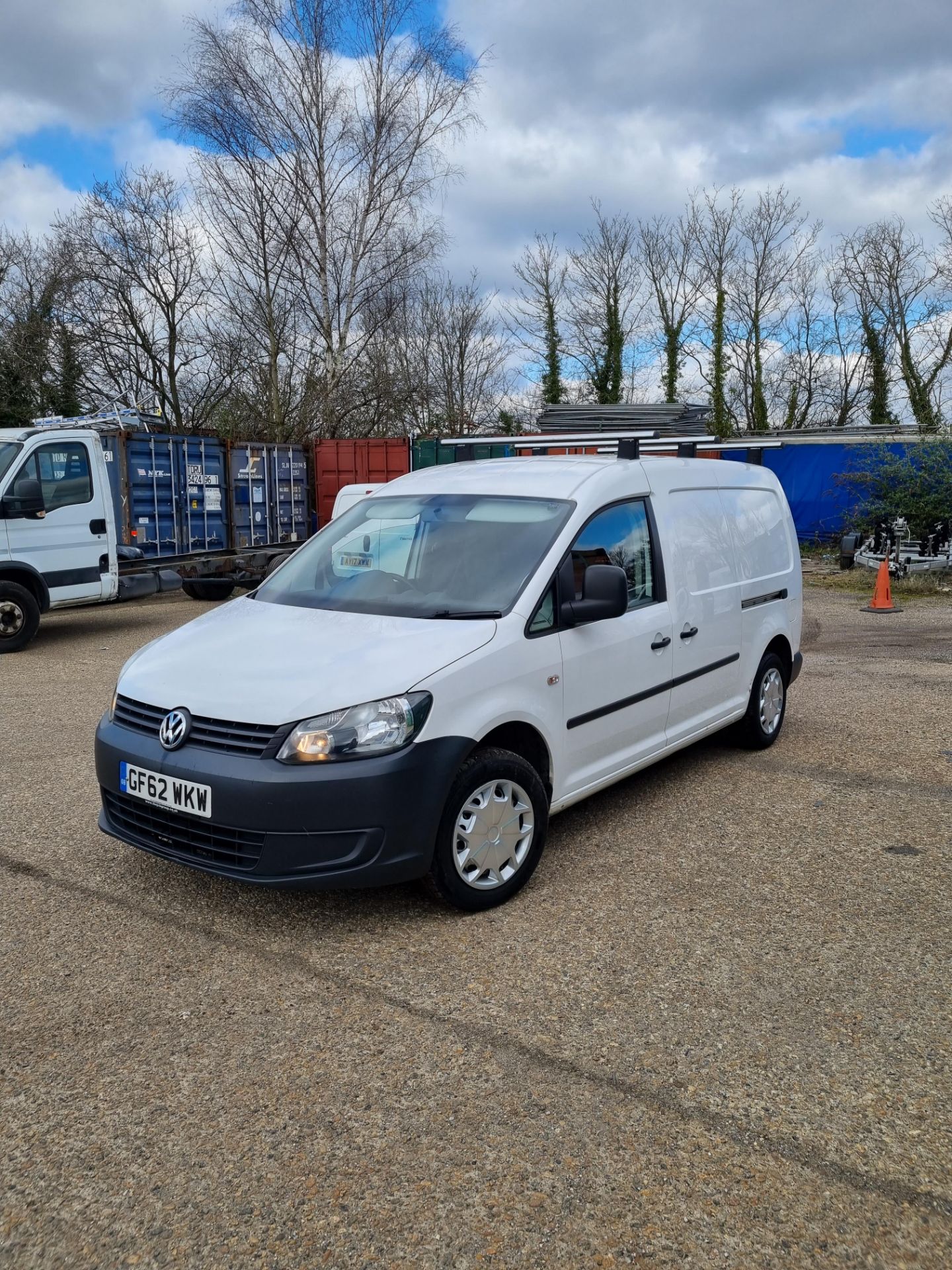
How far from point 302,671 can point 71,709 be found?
15.0 ft

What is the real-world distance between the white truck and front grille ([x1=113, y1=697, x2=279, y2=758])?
6.87 metres

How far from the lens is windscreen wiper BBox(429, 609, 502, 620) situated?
402cm

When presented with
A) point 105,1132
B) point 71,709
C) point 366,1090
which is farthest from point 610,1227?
point 71,709

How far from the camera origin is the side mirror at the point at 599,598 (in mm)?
4129

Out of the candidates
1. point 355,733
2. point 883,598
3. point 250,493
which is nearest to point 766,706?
point 355,733

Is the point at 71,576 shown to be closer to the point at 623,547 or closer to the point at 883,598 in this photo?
the point at 623,547

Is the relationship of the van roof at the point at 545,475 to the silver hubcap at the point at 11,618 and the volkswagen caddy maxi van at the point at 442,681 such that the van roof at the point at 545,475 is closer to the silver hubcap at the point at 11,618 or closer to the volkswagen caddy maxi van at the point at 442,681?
the volkswagen caddy maxi van at the point at 442,681

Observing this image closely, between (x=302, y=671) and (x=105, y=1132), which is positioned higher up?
(x=302, y=671)

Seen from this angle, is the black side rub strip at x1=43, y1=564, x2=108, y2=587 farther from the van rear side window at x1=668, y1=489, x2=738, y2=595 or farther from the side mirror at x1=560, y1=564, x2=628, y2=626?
the side mirror at x1=560, y1=564, x2=628, y2=626

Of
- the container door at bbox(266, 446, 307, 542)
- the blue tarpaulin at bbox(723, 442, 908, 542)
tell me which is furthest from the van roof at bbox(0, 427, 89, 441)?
the blue tarpaulin at bbox(723, 442, 908, 542)

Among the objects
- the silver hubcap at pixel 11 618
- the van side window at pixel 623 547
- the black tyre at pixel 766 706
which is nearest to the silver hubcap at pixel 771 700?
the black tyre at pixel 766 706

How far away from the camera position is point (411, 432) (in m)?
29.8

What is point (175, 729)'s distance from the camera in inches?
144

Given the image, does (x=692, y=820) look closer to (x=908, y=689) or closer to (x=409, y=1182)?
(x=409, y=1182)
